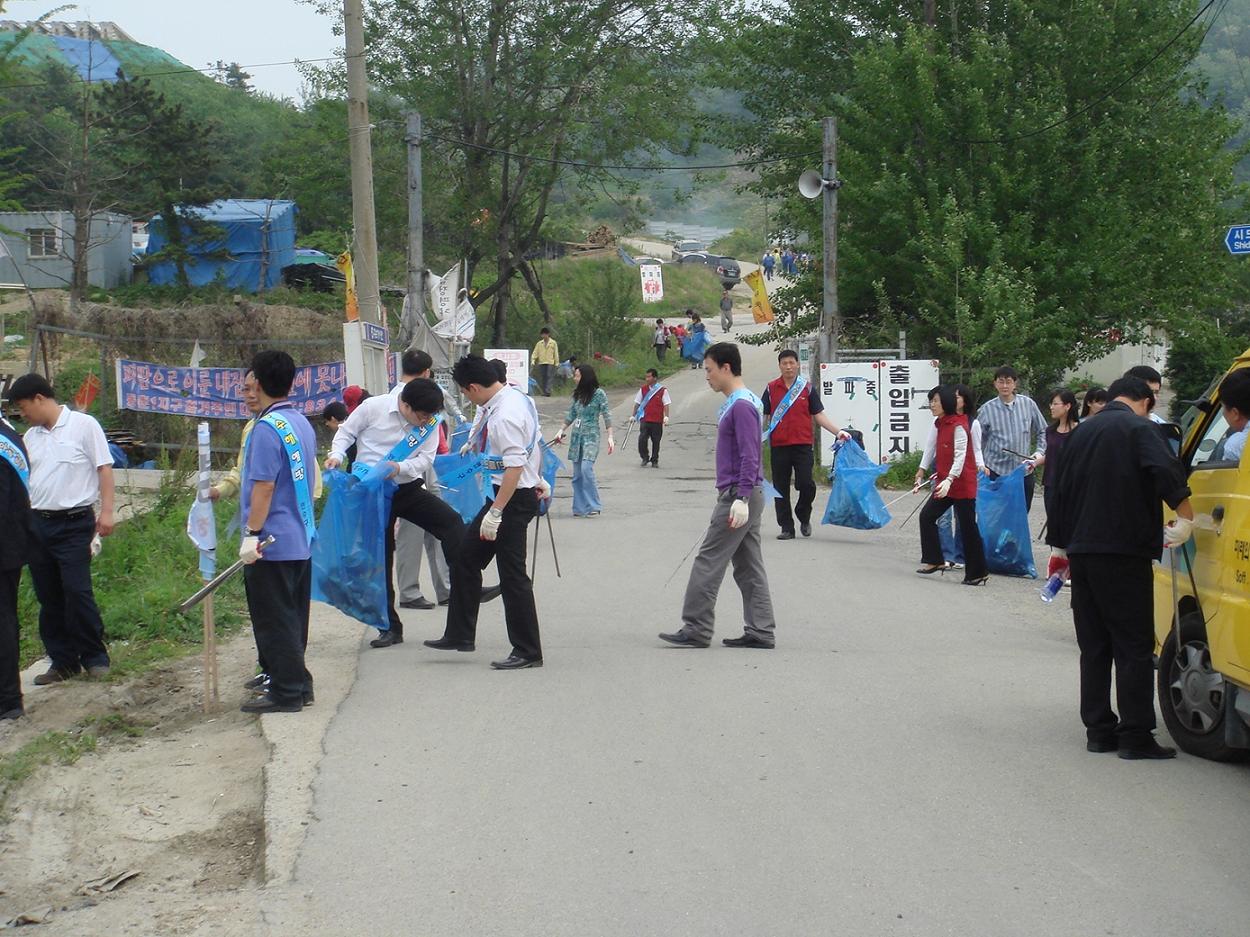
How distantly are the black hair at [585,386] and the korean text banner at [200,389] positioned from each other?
491 centimetres

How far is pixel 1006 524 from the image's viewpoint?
1267 cm

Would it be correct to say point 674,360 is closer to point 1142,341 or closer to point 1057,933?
point 1142,341

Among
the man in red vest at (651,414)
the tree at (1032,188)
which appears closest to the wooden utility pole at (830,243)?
the tree at (1032,188)

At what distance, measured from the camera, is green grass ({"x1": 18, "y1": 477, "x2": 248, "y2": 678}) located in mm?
9711

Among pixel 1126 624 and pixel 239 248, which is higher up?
pixel 239 248

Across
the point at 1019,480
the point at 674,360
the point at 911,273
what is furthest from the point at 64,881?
the point at 674,360

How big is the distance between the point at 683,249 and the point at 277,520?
75.5 meters

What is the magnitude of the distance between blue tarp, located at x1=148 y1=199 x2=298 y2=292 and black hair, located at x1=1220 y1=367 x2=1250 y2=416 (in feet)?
129

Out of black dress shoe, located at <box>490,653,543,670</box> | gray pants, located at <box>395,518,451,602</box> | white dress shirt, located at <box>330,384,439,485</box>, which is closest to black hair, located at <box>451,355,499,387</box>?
white dress shirt, located at <box>330,384,439,485</box>

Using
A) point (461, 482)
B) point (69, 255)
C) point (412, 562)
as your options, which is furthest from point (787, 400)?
point (69, 255)

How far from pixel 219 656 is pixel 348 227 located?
128 feet

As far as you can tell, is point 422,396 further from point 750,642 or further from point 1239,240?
point 1239,240

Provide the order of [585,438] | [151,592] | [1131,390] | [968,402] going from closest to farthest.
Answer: [1131,390], [151,592], [968,402], [585,438]

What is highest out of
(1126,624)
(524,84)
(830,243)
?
(524,84)
